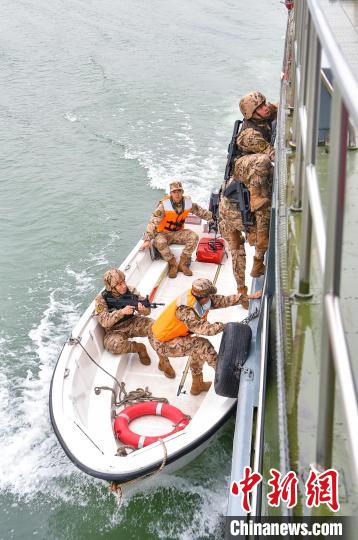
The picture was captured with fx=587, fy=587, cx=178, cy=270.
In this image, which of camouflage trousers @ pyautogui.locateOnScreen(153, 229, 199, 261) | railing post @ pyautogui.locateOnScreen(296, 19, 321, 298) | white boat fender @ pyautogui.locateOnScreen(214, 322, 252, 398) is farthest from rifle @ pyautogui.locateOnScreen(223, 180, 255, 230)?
railing post @ pyautogui.locateOnScreen(296, 19, 321, 298)

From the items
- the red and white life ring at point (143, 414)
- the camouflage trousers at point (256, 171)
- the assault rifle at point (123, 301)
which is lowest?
the red and white life ring at point (143, 414)

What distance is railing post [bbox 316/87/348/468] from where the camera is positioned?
1.27 m

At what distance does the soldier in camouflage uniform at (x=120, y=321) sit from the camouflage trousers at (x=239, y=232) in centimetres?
105

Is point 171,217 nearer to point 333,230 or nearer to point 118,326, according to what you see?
point 118,326

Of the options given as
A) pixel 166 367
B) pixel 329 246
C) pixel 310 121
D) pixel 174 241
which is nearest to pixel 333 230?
pixel 329 246

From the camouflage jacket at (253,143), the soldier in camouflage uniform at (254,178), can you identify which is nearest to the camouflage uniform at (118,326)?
the soldier in camouflage uniform at (254,178)

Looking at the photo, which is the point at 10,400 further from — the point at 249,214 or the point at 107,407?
the point at 249,214

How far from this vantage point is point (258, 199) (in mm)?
5445

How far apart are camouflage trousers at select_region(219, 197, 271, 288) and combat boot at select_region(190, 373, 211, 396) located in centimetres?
108

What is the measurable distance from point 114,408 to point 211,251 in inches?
114

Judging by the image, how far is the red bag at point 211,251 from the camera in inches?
306

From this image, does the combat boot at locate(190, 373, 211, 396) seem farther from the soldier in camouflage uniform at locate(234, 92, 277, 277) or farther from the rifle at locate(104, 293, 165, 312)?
the soldier in camouflage uniform at locate(234, 92, 277, 277)

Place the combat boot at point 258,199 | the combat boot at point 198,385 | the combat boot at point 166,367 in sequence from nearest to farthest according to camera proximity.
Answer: the combat boot at point 258,199, the combat boot at point 198,385, the combat boot at point 166,367

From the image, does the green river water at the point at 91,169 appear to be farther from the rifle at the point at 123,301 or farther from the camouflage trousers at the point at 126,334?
the rifle at the point at 123,301
